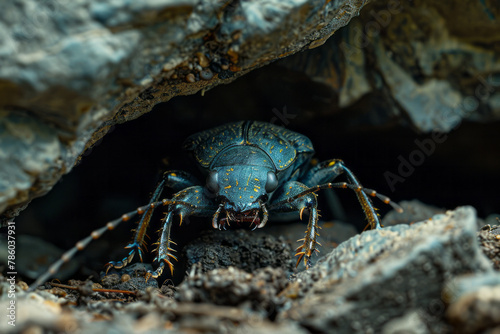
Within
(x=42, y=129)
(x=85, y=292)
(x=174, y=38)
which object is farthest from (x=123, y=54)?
(x=85, y=292)

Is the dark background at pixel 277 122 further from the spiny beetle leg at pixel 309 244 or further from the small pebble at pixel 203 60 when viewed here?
the small pebble at pixel 203 60

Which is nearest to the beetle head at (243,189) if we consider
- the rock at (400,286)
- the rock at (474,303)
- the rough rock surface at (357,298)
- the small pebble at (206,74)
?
the small pebble at (206,74)

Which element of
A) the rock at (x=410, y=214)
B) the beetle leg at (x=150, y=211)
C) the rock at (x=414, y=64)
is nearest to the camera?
the beetle leg at (x=150, y=211)

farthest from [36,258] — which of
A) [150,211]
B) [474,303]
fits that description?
[474,303]

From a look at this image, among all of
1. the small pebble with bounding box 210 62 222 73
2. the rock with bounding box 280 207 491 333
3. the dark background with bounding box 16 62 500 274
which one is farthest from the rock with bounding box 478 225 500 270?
the dark background with bounding box 16 62 500 274

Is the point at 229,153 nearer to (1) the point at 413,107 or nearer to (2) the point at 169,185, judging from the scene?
(2) the point at 169,185

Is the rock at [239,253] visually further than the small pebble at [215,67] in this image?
Yes

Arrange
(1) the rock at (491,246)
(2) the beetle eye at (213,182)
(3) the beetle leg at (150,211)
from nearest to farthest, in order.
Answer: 1. (1) the rock at (491,246)
2. (3) the beetle leg at (150,211)
3. (2) the beetle eye at (213,182)

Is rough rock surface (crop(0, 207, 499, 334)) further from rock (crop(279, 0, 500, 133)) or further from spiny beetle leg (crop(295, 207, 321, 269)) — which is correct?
rock (crop(279, 0, 500, 133))
